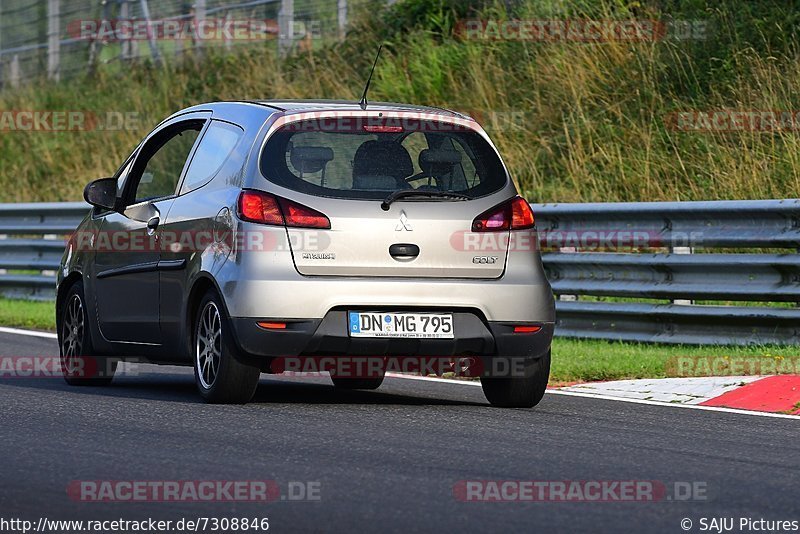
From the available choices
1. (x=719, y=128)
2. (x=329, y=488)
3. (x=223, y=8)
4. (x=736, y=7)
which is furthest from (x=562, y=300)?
(x=223, y=8)

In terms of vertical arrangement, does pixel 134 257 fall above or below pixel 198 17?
above

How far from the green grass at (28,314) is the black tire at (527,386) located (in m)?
7.37

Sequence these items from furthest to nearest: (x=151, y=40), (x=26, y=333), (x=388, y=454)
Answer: (x=151, y=40)
(x=26, y=333)
(x=388, y=454)

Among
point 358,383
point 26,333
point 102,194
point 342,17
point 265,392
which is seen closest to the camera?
point 265,392

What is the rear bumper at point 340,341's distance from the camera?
348 inches

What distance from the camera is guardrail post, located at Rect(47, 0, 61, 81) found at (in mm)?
30125

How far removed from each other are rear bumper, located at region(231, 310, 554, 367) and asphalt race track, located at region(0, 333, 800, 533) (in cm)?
34

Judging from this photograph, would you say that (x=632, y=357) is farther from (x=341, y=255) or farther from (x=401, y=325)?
(x=341, y=255)

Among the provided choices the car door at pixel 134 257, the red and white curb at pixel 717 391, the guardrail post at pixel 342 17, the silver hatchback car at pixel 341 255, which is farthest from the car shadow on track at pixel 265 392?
the guardrail post at pixel 342 17

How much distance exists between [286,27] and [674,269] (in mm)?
13331

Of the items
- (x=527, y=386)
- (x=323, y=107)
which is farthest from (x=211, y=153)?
(x=527, y=386)

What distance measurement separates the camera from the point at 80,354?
10.8 meters

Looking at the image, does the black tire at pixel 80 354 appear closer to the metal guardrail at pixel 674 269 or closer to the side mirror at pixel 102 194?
the side mirror at pixel 102 194

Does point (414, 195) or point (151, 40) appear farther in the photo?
point (151, 40)
